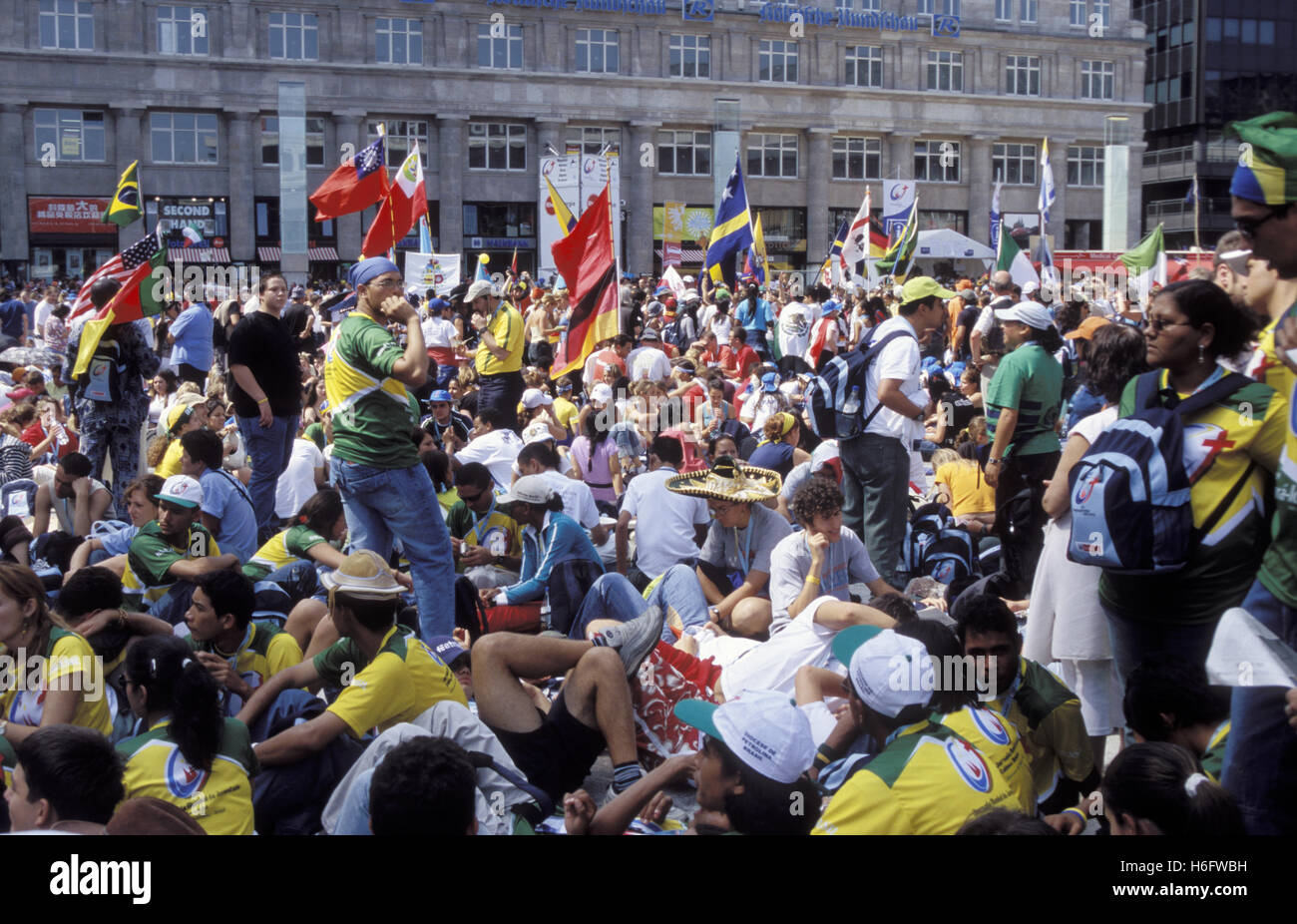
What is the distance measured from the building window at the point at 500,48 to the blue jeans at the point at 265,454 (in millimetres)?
49260

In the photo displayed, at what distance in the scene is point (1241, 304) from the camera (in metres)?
4.38

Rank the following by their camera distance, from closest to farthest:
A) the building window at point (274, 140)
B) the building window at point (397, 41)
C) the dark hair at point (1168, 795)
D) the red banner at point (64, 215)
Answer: the dark hair at point (1168, 795) < the red banner at point (64, 215) < the building window at point (274, 140) < the building window at point (397, 41)

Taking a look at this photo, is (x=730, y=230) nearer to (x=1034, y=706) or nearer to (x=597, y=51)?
(x=1034, y=706)

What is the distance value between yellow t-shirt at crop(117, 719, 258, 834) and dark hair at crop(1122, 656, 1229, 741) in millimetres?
2627

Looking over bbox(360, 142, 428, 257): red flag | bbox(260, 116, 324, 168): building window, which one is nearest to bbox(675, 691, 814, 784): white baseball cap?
bbox(360, 142, 428, 257): red flag

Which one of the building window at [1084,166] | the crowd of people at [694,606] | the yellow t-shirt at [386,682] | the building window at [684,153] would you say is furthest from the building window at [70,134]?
the yellow t-shirt at [386,682]

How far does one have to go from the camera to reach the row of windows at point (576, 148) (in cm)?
5097

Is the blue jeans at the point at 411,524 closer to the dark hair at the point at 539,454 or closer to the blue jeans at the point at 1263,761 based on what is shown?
the dark hair at the point at 539,454

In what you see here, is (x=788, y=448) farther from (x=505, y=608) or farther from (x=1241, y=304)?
(x=1241, y=304)

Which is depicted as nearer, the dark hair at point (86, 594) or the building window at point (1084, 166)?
the dark hair at point (86, 594)

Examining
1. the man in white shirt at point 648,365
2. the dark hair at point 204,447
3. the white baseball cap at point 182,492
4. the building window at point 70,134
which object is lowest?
the white baseball cap at point 182,492

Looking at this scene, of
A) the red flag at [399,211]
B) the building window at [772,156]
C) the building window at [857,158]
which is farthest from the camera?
the building window at [857,158]

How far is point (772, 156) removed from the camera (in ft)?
198
